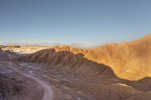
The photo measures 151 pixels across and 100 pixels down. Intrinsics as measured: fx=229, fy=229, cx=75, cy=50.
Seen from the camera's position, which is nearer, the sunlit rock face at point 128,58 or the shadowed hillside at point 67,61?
the sunlit rock face at point 128,58

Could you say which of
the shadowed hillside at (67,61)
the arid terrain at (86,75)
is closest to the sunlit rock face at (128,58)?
the arid terrain at (86,75)

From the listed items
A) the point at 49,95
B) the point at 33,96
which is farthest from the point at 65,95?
the point at 33,96

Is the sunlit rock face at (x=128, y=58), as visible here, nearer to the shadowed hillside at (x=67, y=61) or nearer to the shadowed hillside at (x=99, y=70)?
the shadowed hillside at (x=99, y=70)

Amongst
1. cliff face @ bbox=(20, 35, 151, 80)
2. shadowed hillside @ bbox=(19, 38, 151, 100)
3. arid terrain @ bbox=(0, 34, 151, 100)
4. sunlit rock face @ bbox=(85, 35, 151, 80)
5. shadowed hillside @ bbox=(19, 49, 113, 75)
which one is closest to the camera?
arid terrain @ bbox=(0, 34, 151, 100)

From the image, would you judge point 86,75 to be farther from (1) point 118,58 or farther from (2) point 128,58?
(2) point 128,58

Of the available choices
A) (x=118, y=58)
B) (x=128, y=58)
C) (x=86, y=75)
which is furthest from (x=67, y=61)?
(x=128, y=58)

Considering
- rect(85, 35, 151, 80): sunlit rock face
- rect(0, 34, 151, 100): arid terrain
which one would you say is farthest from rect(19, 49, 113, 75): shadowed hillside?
rect(85, 35, 151, 80): sunlit rock face

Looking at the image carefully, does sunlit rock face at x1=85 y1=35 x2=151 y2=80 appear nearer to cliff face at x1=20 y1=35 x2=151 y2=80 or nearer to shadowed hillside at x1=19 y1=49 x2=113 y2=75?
cliff face at x1=20 y1=35 x2=151 y2=80

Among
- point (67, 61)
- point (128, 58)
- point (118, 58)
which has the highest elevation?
point (128, 58)
